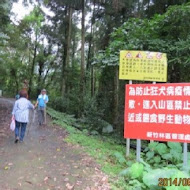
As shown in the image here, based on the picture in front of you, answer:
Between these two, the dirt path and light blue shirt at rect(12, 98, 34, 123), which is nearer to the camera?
the dirt path

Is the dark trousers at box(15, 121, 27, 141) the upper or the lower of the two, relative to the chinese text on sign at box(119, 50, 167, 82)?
lower

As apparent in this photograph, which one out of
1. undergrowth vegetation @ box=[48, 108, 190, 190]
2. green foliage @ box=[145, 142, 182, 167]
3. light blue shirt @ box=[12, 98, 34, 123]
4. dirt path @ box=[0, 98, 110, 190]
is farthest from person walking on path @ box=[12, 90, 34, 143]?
green foliage @ box=[145, 142, 182, 167]

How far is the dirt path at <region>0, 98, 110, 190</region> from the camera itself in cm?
442

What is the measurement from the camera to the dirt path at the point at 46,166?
4.42 m

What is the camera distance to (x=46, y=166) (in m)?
5.29

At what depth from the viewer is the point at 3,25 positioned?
10312 mm
